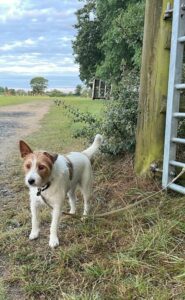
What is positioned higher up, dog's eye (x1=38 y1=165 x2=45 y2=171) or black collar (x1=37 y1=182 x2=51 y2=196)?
dog's eye (x1=38 y1=165 x2=45 y2=171)

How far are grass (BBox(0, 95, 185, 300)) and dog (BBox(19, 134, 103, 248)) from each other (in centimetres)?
25

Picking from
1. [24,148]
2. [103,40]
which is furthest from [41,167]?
[103,40]

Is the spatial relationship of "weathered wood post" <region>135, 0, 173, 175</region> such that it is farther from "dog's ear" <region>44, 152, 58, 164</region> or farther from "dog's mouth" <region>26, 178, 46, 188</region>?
"dog's mouth" <region>26, 178, 46, 188</region>

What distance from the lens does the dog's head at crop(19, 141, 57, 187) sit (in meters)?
4.09

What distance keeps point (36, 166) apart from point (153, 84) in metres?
2.23

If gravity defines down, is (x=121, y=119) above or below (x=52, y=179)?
above

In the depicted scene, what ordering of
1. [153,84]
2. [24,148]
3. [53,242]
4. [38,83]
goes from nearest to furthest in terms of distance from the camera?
[24,148], [53,242], [153,84], [38,83]

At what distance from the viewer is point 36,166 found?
4.13m

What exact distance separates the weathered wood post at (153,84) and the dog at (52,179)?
99 cm

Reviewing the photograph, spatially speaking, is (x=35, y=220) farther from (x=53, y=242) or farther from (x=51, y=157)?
(x=51, y=157)

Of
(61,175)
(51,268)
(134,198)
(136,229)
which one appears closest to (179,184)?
(134,198)

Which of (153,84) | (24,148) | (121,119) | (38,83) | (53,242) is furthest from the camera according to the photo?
(38,83)

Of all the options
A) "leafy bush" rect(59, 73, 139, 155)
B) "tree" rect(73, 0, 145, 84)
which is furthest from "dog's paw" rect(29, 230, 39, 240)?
"tree" rect(73, 0, 145, 84)

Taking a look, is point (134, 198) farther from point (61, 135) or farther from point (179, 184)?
point (61, 135)
